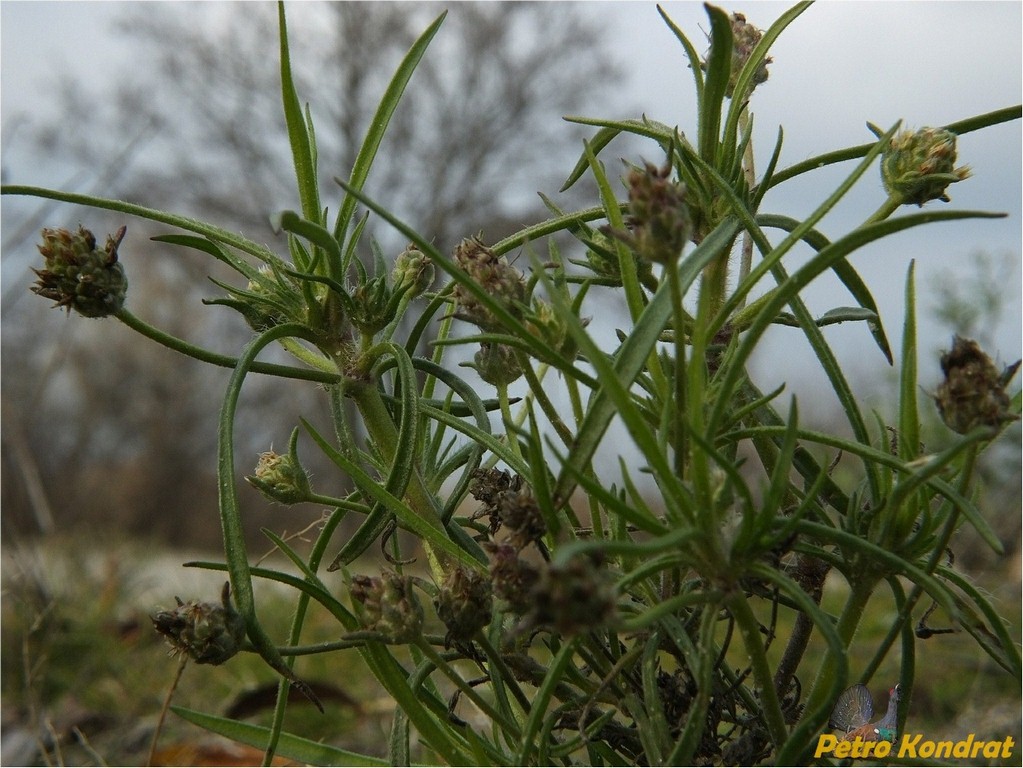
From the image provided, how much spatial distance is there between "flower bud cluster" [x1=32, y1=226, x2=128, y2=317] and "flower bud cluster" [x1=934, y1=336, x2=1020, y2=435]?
0.51m

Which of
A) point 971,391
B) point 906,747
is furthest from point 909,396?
point 906,747

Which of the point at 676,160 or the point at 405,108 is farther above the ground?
the point at 405,108

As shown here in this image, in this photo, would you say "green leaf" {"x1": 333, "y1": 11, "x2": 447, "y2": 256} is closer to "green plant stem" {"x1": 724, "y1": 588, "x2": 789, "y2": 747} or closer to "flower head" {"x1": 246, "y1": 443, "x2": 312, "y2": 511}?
"flower head" {"x1": 246, "y1": 443, "x2": 312, "y2": 511}

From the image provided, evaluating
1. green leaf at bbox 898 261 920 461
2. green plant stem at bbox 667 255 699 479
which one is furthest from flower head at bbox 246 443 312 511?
green leaf at bbox 898 261 920 461

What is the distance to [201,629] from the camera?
53 centimetres

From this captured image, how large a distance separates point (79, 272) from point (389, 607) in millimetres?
297

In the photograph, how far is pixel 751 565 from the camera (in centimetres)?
47

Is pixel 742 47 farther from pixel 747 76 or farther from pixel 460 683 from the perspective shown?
pixel 460 683

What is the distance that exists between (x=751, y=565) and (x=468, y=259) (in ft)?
0.80

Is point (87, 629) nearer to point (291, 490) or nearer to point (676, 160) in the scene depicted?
point (291, 490)

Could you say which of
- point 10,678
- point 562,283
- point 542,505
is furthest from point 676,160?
point 10,678

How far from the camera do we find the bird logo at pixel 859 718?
64 cm

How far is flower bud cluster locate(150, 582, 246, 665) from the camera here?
0.53m

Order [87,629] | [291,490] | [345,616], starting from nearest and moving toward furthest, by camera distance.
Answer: [345,616], [291,490], [87,629]
